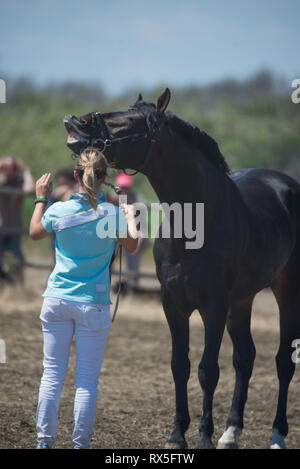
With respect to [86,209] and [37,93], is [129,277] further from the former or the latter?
[37,93]

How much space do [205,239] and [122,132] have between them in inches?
30.6

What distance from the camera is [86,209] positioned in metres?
3.06

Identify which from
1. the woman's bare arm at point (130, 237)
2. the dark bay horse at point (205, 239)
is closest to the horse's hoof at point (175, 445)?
the dark bay horse at point (205, 239)

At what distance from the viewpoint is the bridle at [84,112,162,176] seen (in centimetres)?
319

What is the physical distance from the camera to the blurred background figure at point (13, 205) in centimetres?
930

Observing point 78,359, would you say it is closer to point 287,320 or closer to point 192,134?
point 192,134

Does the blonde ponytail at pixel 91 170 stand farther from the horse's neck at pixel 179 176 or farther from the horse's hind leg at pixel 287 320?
the horse's hind leg at pixel 287 320

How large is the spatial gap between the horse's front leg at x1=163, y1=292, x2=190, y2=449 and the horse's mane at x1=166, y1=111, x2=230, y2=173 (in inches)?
34.5

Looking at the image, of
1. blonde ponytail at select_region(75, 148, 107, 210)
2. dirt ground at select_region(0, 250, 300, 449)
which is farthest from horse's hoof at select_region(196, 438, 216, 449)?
blonde ponytail at select_region(75, 148, 107, 210)

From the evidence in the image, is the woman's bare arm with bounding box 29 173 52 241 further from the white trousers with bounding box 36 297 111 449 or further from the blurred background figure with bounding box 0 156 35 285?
the blurred background figure with bounding box 0 156 35 285

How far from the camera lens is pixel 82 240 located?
3035 mm

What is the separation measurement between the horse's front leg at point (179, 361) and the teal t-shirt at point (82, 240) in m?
0.66
